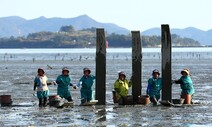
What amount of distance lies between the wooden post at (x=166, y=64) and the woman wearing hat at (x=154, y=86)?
13.1 inches

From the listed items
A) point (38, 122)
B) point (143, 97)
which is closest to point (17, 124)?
point (38, 122)

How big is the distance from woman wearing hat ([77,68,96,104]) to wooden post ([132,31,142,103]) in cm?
182

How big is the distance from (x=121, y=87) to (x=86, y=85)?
1521 millimetres

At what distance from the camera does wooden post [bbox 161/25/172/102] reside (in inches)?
1077

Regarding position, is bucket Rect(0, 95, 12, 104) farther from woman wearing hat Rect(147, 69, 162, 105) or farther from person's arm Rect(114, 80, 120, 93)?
woman wearing hat Rect(147, 69, 162, 105)

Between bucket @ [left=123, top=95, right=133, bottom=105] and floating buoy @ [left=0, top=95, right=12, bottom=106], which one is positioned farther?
floating buoy @ [left=0, top=95, right=12, bottom=106]

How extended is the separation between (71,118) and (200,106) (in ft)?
21.3

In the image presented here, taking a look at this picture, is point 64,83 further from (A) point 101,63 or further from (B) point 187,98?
(B) point 187,98

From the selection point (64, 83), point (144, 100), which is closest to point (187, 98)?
point (144, 100)

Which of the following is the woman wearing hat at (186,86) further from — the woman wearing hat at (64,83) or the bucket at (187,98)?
the woman wearing hat at (64,83)

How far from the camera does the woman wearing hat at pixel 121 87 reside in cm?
2716

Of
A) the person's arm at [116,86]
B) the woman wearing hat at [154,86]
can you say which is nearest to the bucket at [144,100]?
the woman wearing hat at [154,86]

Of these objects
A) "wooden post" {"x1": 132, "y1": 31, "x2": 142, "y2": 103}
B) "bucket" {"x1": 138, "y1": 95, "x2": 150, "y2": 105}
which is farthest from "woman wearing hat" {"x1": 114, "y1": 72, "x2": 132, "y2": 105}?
"bucket" {"x1": 138, "y1": 95, "x2": 150, "y2": 105}

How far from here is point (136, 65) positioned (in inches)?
1085
